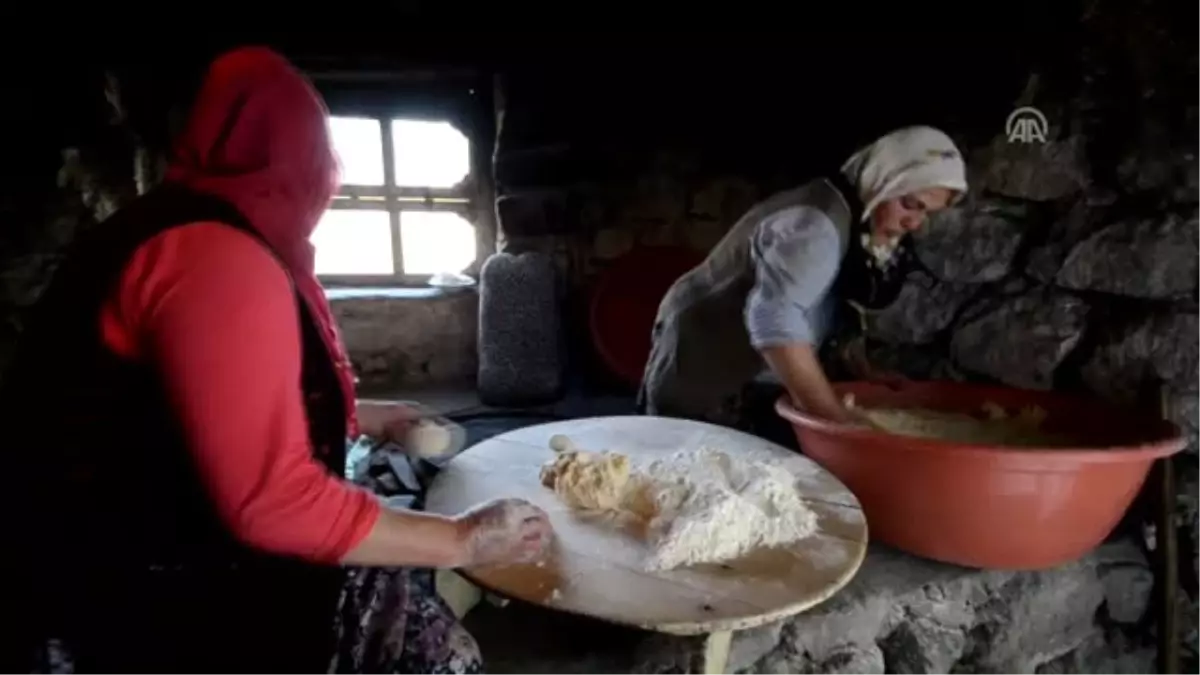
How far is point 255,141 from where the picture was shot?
0.85m

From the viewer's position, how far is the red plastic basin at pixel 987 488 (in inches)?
50.1

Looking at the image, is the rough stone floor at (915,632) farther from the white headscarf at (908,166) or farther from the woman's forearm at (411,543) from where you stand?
the white headscarf at (908,166)

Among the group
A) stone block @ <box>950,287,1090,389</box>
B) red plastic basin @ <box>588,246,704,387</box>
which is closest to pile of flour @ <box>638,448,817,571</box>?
stone block @ <box>950,287,1090,389</box>

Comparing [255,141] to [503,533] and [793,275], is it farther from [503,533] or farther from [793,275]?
[793,275]

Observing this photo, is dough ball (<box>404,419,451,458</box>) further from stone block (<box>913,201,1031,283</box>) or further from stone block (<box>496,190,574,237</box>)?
stone block (<box>496,190,574,237</box>)

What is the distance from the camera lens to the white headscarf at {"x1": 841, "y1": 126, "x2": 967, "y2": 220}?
4.68 ft

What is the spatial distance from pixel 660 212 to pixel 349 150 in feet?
3.53

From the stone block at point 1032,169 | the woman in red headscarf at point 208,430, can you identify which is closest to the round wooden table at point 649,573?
the woman in red headscarf at point 208,430

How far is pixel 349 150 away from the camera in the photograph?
2.95 meters

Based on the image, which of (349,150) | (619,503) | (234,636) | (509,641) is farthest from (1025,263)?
(349,150)

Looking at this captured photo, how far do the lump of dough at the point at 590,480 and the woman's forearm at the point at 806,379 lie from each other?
398mm

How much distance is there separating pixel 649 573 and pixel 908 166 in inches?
33.7

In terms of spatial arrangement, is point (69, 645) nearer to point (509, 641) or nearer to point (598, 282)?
point (509, 641)

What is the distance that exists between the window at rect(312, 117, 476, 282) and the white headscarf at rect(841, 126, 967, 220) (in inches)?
70.6
